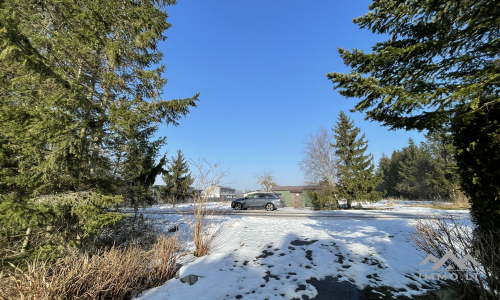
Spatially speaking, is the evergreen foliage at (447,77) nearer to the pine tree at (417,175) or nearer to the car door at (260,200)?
the car door at (260,200)

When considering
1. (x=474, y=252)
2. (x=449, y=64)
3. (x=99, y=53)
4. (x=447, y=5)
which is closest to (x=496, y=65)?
(x=449, y=64)

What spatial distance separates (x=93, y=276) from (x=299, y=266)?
4.09 meters

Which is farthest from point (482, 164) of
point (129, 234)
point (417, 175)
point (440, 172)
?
point (417, 175)

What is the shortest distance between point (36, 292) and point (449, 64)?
26.7 feet

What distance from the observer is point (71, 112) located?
4270 mm

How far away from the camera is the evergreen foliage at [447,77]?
364 cm

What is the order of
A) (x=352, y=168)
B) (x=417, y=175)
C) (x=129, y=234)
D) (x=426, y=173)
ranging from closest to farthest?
(x=129, y=234), (x=352, y=168), (x=426, y=173), (x=417, y=175)

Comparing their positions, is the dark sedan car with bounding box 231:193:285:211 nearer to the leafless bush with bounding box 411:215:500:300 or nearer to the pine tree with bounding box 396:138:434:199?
the leafless bush with bounding box 411:215:500:300

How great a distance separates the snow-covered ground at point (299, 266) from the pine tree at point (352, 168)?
13.3 m

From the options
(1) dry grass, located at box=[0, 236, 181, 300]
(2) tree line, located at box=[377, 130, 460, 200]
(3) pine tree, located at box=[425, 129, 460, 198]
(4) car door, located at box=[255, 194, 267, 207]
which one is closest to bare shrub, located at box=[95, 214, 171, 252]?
(1) dry grass, located at box=[0, 236, 181, 300]

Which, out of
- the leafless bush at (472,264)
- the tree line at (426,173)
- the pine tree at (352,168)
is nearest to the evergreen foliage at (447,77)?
the leafless bush at (472,264)

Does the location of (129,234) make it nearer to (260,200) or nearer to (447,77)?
(447,77)

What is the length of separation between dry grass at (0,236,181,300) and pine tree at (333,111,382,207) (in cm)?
1919

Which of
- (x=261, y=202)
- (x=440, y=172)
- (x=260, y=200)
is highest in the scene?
(x=440, y=172)
